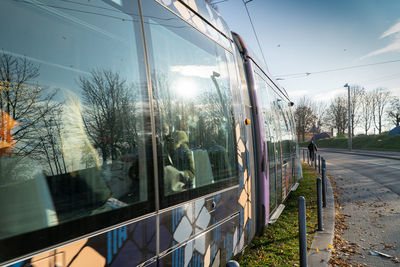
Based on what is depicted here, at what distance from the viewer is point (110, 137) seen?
68.4 inches

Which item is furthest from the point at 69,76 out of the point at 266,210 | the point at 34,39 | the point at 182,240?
the point at 266,210

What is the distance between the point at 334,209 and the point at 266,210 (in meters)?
3.54

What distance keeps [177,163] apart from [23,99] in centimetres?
121

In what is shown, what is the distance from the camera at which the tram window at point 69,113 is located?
1312 millimetres

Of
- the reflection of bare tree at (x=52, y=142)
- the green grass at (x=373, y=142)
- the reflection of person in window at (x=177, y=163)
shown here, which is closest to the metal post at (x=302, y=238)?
the reflection of person in window at (x=177, y=163)

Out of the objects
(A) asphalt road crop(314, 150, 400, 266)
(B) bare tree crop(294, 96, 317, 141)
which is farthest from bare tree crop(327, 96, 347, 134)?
(A) asphalt road crop(314, 150, 400, 266)

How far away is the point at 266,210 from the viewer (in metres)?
4.48

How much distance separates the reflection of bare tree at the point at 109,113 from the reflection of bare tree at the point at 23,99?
26 centimetres

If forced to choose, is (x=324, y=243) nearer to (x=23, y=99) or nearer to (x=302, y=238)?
(x=302, y=238)

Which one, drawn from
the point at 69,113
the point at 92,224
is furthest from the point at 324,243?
the point at 69,113

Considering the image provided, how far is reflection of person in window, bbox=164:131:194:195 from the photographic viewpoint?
83.4 inches

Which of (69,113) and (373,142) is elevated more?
(69,113)

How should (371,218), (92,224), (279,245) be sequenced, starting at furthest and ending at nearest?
(371,218)
(279,245)
(92,224)

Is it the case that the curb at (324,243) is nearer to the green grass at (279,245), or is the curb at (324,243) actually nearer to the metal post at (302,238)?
the green grass at (279,245)
